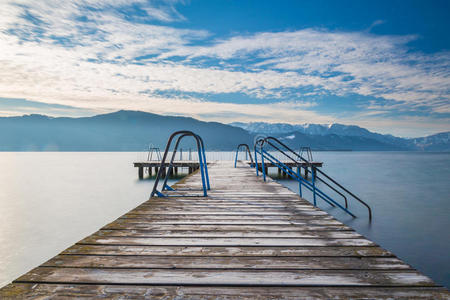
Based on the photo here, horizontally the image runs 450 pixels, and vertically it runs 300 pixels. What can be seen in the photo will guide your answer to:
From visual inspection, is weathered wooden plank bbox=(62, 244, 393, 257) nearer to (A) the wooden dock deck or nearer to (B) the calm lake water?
(A) the wooden dock deck

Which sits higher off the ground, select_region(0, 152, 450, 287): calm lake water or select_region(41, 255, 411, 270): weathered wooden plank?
select_region(41, 255, 411, 270): weathered wooden plank

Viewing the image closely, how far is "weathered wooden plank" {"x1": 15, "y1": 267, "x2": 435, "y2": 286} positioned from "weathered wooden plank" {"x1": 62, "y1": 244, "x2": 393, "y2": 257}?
29 centimetres

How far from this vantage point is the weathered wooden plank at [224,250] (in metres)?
2.17

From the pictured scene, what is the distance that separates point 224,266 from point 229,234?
29.5 inches

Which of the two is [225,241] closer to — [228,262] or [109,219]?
[228,262]

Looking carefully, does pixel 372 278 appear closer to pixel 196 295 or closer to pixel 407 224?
pixel 196 295

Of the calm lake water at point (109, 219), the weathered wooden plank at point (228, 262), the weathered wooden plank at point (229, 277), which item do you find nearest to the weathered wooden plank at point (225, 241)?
the weathered wooden plank at point (228, 262)

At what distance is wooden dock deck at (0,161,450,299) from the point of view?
1.63m

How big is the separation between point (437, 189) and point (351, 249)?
20.5 meters

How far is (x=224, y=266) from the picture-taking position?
1.95m

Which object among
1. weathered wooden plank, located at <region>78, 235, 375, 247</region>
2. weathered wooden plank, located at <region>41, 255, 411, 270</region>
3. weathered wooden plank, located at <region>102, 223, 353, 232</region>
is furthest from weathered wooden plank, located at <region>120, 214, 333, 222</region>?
weathered wooden plank, located at <region>41, 255, 411, 270</region>

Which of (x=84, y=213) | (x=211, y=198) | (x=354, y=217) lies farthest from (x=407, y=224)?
(x=84, y=213)

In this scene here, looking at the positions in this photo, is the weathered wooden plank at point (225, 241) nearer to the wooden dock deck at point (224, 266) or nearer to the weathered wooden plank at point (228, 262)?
the wooden dock deck at point (224, 266)

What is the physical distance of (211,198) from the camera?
4.64m
